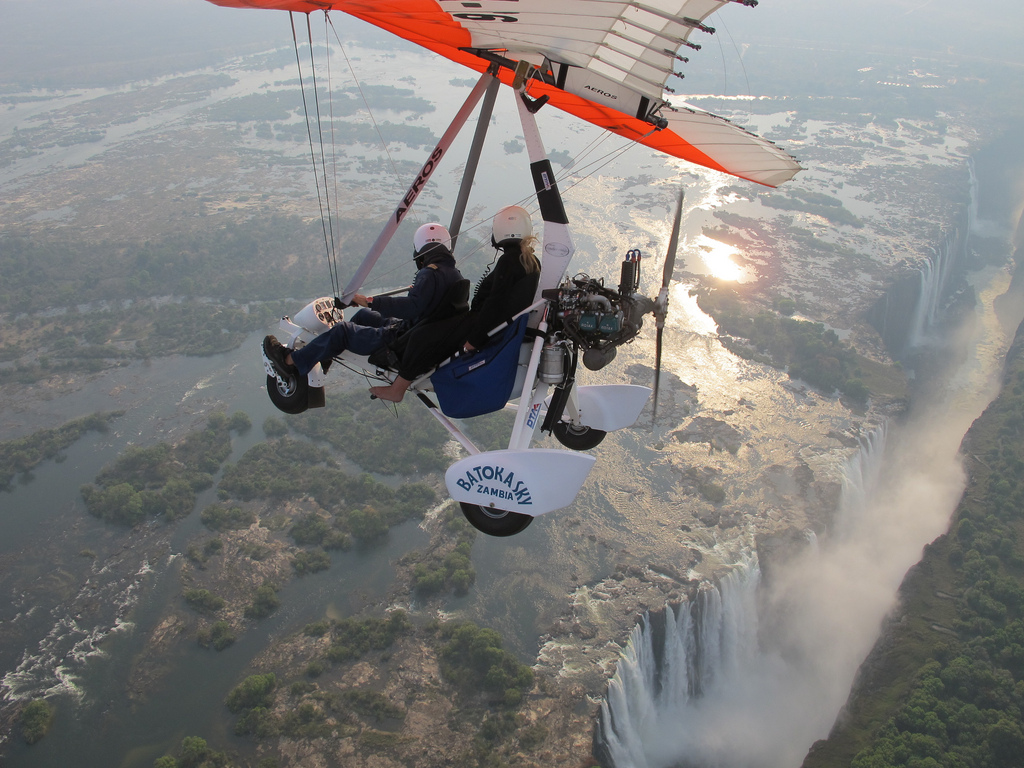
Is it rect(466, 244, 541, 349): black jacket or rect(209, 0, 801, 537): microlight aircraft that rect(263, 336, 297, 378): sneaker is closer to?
rect(209, 0, 801, 537): microlight aircraft

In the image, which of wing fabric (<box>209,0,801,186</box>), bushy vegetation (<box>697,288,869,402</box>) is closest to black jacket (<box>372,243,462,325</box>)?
wing fabric (<box>209,0,801,186</box>)

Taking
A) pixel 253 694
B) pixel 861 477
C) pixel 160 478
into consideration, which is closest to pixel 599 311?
pixel 253 694

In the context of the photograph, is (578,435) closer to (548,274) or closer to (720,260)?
(548,274)

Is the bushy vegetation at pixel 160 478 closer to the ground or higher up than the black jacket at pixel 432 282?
closer to the ground

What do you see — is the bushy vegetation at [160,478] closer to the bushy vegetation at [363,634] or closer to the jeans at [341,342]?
the bushy vegetation at [363,634]

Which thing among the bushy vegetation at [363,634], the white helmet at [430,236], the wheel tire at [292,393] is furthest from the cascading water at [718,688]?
the white helmet at [430,236]

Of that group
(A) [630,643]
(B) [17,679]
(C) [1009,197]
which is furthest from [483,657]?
(C) [1009,197]
